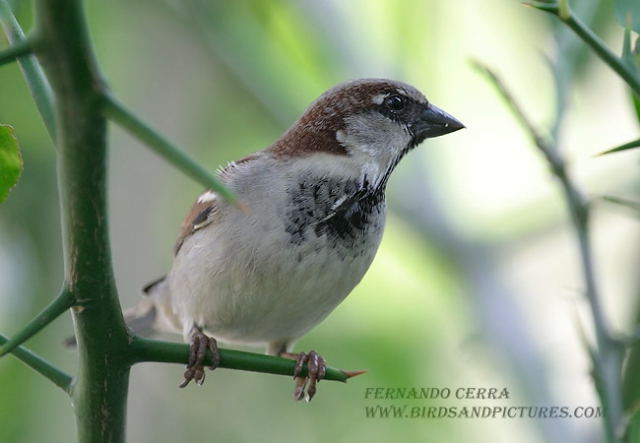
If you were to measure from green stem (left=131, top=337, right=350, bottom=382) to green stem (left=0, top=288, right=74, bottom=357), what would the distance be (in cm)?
14

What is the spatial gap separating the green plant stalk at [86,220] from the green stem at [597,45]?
2.20ft

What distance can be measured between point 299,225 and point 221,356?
132 centimetres

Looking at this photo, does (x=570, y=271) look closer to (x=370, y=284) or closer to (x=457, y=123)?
(x=370, y=284)

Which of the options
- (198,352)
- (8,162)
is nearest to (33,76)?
(8,162)

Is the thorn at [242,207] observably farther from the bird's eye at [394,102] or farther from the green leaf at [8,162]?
the bird's eye at [394,102]

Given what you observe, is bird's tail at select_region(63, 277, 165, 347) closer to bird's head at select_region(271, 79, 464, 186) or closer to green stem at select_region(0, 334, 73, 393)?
bird's head at select_region(271, 79, 464, 186)

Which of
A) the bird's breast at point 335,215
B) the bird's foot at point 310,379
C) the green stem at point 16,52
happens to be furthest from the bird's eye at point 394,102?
the green stem at point 16,52

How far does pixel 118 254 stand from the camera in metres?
4.94

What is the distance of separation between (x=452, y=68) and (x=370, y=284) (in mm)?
1350

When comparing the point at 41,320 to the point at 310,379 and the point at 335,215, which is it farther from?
the point at 335,215

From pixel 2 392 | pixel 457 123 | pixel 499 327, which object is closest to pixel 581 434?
pixel 499 327

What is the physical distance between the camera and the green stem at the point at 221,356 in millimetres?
1191

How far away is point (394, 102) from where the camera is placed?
9.98 ft

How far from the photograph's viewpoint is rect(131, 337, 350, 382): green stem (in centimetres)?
119
